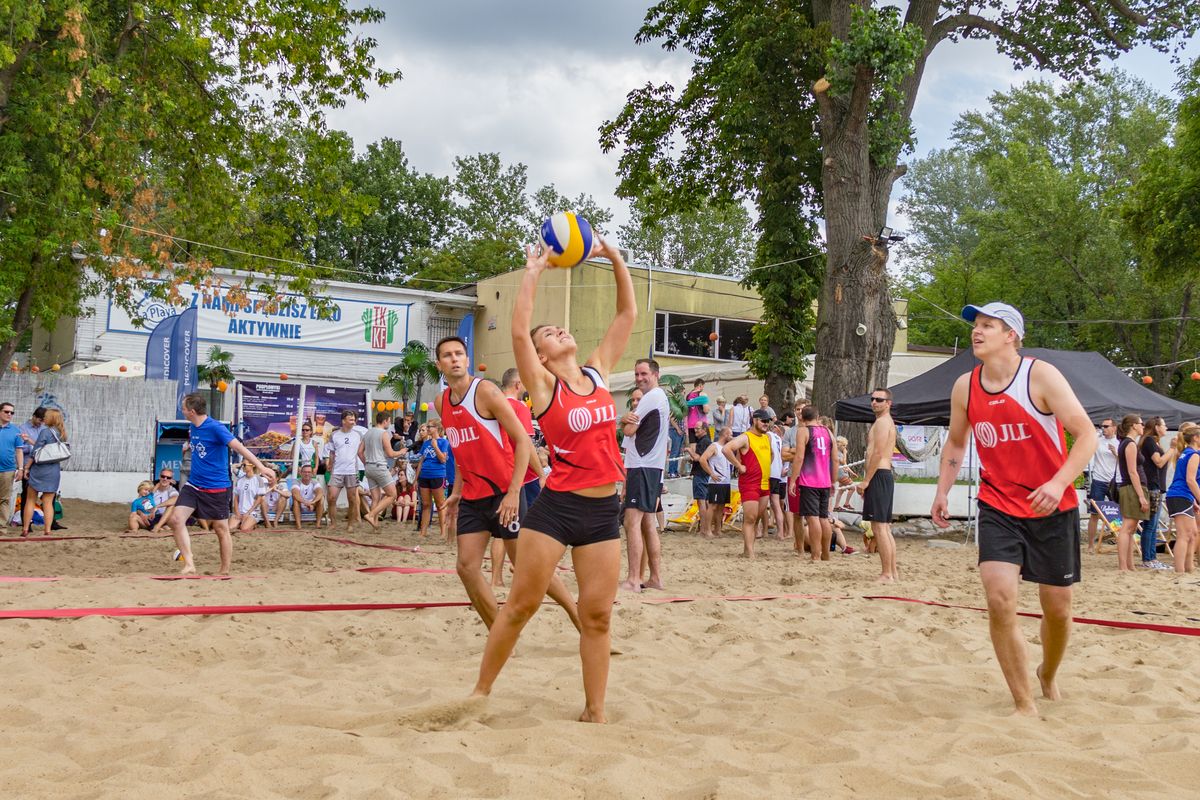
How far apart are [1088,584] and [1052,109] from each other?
37.0 m

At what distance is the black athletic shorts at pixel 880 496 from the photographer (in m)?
9.38

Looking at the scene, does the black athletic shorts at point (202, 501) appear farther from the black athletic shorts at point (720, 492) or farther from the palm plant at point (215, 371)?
the palm plant at point (215, 371)

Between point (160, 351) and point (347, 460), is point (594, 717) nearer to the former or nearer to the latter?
point (347, 460)

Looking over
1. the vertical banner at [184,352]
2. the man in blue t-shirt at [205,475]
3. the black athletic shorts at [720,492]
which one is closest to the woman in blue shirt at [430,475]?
the black athletic shorts at [720,492]

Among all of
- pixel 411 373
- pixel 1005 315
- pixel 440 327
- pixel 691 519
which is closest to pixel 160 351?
pixel 411 373

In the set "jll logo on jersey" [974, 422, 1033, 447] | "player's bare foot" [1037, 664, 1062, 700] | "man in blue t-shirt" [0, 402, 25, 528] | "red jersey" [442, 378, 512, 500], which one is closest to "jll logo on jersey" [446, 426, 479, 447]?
"red jersey" [442, 378, 512, 500]

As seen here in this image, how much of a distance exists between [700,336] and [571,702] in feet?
82.0

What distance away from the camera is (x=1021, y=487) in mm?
4484

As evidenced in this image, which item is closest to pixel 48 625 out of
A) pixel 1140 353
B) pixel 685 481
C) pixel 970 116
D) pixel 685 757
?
pixel 685 757

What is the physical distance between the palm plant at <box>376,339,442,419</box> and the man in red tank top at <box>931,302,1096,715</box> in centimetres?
2297

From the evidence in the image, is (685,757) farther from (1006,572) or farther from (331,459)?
(331,459)

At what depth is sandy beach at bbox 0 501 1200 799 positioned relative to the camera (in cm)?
342

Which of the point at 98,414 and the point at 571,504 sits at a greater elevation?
the point at 98,414

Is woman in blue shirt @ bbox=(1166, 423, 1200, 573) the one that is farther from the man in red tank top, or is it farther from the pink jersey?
the man in red tank top
